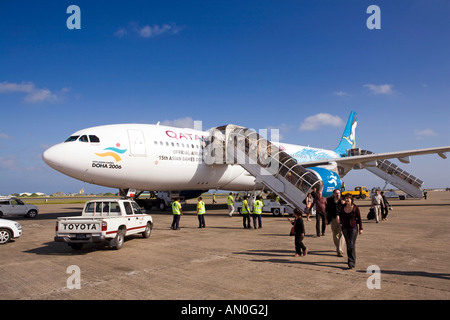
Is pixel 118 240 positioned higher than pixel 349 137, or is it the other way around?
pixel 349 137

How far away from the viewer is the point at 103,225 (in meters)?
9.89

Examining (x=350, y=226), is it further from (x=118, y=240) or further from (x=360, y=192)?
(x=360, y=192)

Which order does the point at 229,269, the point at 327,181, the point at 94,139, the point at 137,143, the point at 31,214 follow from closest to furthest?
the point at 229,269, the point at 94,139, the point at 137,143, the point at 327,181, the point at 31,214

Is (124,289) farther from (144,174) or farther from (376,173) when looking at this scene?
(376,173)

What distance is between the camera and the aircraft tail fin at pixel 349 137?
148 feet

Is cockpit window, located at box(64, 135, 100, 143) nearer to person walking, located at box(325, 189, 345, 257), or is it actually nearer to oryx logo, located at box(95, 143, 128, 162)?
oryx logo, located at box(95, 143, 128, 162)

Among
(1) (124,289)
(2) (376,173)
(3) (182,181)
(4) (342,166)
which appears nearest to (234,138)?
(3) (182,181)

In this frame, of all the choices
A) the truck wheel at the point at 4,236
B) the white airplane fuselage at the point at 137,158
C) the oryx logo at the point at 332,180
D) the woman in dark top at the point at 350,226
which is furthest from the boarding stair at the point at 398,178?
the truck wheel at the point at 4,236

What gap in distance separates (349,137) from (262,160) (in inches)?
1185

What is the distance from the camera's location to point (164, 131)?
2056cm

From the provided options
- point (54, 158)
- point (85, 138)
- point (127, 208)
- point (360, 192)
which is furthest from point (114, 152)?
point (360, 192)

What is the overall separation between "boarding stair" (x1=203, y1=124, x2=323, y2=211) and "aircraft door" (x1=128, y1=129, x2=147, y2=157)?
5.19 meters

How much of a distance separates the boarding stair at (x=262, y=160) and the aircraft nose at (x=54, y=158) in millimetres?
9308
